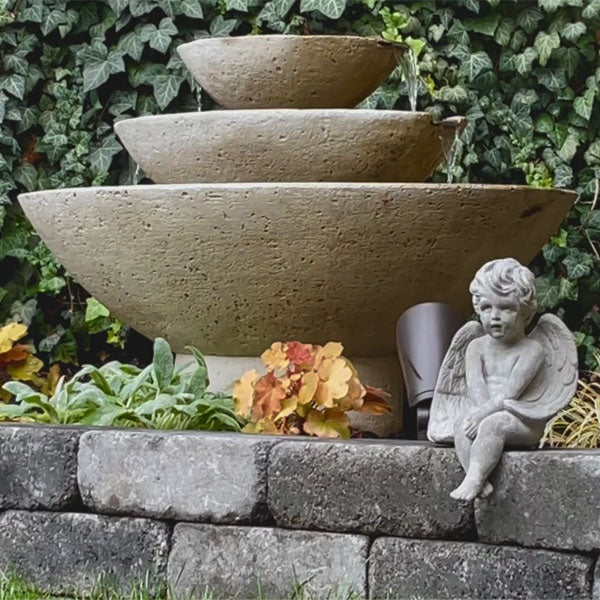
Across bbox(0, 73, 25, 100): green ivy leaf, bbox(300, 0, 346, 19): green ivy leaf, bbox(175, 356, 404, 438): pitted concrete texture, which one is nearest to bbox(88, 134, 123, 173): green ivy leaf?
bbox(0, 73, 25, 100): green ivy leaf

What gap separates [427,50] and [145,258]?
1.93 metres

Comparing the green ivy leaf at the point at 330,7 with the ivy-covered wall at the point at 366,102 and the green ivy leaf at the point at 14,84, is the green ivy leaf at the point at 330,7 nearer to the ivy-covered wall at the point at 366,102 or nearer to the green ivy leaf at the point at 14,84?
the ivy-covered wall at the point at 366,102

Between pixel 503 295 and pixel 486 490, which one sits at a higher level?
pixel 503 295

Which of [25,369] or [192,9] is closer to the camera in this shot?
[25,369]

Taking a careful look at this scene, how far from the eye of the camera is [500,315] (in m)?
2.52

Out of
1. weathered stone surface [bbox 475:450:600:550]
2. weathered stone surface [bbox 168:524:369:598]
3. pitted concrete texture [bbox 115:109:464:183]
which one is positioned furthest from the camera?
pitted concrete texture [bbox 115:109:464:183]

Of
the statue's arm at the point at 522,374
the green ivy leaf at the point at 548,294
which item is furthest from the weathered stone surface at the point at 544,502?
the green ivy leaf at the point at 548,294

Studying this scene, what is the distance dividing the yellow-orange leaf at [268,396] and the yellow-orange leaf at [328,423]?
3.0 inches

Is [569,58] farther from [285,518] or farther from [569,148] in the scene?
[285,518]

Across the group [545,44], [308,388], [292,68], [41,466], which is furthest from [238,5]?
[41,466]

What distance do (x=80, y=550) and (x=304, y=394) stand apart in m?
0.58

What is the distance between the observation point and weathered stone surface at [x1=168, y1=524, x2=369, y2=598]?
2.61m

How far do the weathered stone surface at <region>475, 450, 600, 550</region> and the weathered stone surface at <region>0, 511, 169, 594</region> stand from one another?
0.69 metres

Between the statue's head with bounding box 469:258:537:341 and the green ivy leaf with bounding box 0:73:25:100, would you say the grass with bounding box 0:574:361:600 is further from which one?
the green ivy leaf with bounding box 0:73:25:100
